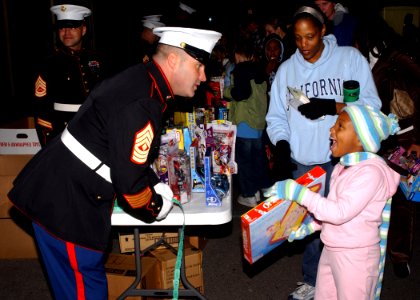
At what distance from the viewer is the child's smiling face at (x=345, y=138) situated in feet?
6.51

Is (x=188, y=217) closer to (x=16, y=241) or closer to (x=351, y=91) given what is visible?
(x=351, y=91)

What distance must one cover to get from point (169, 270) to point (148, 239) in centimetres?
37

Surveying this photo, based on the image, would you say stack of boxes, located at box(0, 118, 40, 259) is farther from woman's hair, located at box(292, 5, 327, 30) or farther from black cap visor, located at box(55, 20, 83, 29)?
woman's hair, located at box(292, 5, 327, 30)

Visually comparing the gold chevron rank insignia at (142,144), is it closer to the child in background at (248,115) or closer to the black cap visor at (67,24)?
the black cap visor at (67,24)

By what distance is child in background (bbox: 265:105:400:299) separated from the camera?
1.94 meters

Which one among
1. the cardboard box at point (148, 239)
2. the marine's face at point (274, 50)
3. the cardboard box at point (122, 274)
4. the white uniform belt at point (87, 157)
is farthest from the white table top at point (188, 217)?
the marine's face at point (274, 50)

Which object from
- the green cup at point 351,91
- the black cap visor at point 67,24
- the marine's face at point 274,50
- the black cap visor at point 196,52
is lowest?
the marine's face at point 274,50

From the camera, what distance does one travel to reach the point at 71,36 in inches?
128

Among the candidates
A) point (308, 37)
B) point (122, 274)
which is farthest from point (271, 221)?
point (122, 274)

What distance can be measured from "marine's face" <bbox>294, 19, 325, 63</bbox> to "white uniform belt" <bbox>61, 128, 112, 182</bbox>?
4.59 ft

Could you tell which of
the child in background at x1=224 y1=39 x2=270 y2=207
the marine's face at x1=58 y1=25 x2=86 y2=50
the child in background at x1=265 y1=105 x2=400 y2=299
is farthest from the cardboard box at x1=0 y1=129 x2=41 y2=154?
the child in background at x1=265 y1=105 x2=400 y2=299

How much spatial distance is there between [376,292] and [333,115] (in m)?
1.00

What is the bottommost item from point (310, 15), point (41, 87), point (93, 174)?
point (93, 174)

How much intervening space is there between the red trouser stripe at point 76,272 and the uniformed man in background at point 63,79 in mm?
1419
